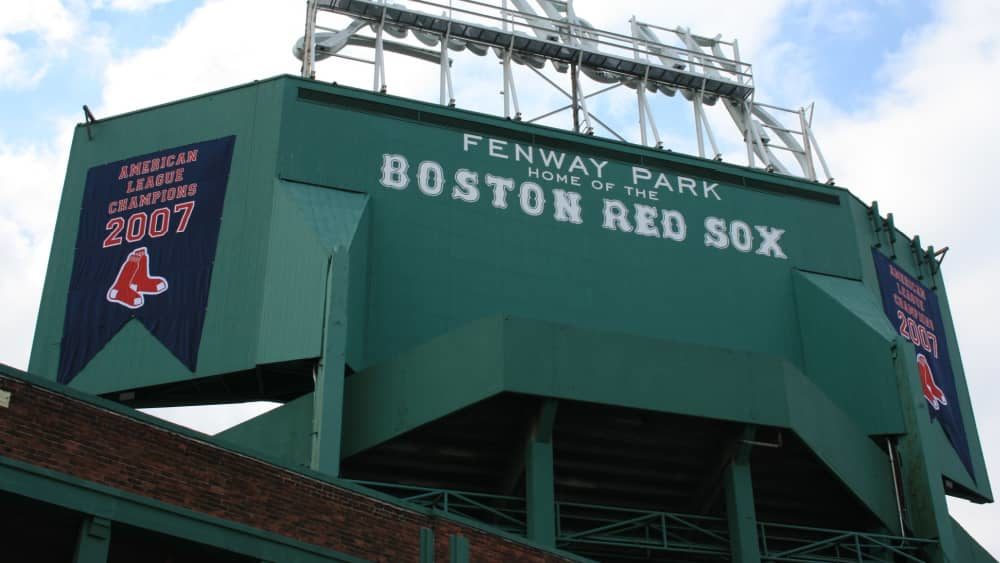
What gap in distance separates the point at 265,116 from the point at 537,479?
11567 millimetres

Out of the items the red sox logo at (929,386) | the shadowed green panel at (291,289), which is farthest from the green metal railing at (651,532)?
the red sox logo at (929,386)

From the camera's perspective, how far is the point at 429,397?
25188mm

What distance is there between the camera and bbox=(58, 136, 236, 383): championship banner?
94.9 ft

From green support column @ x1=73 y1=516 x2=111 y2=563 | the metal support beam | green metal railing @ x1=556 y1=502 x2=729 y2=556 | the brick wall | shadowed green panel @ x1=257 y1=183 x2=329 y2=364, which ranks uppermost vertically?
the metal support beam

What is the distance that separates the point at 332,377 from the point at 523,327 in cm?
387

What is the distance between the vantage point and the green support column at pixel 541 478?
78.7 feet

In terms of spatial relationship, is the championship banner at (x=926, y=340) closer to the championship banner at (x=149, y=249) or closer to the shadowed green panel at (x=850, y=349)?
the shadowed green panel at (x=850, y=349)

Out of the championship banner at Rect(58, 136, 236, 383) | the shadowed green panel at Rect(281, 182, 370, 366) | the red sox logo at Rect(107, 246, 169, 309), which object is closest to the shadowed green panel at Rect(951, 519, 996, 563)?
the shadowed green panel at Rect(281, 182, 370, 366)

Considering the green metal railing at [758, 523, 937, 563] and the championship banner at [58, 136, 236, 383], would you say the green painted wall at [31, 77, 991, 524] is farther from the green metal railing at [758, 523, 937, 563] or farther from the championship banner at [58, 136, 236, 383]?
the green metal railing at [758, 523, 937, 563]

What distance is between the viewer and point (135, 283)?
29.5 metres

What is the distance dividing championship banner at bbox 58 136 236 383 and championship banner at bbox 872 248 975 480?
17650mm

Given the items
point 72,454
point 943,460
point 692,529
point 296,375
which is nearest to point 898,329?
point 943,460

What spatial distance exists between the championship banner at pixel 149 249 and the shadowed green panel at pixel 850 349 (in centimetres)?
1451

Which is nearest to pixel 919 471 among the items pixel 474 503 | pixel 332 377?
pixel 474 503
